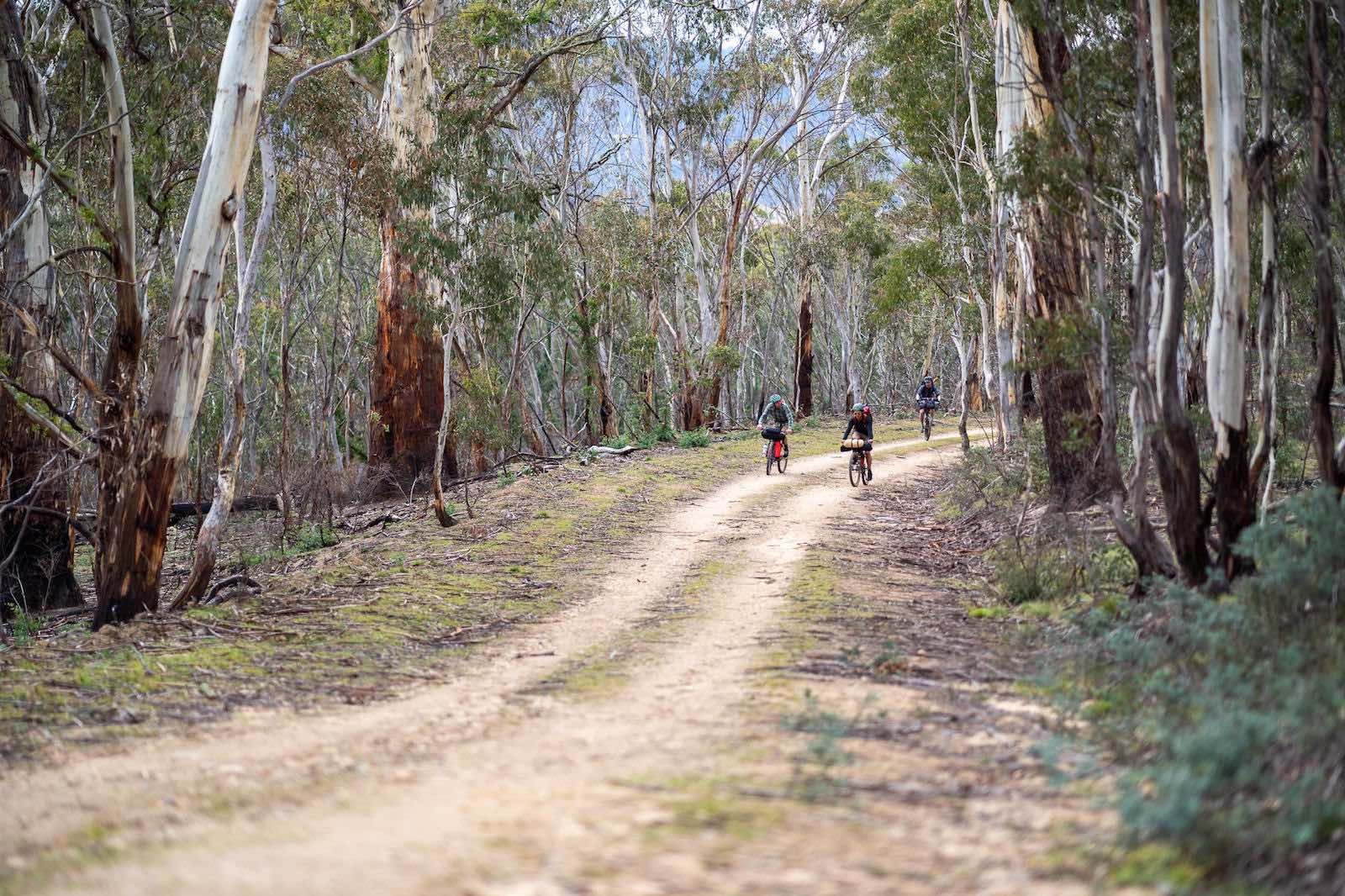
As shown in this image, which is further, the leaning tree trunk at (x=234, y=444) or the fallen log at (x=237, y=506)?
the fallen log at (x=237, y=506)

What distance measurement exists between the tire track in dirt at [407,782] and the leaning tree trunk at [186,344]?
3.20 m

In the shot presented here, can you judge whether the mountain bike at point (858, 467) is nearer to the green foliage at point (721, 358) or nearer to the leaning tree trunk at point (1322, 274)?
the green foliage at point (721, 358)

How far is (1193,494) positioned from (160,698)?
6.82 m

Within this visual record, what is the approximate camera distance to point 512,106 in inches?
1216

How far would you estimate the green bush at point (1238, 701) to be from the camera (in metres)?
3.71

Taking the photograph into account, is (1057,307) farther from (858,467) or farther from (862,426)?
(858,467)

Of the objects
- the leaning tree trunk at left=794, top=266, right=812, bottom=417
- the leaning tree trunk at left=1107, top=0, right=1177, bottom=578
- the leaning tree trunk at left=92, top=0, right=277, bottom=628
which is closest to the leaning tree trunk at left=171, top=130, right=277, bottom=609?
the leaning tree trunk at left=92, top=0, right=277, bottom=628

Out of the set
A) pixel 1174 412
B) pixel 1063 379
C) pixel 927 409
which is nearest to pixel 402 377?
pixel 1063 379

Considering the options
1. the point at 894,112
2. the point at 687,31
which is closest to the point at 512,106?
the point at 687,31

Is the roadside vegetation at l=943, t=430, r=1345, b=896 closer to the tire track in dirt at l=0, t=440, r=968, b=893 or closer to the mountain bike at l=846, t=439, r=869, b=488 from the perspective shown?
the tire track in dirt at l=0, t=440, r=968, b=893

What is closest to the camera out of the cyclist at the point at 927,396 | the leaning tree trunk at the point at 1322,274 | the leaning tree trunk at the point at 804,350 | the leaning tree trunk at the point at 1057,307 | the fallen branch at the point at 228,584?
the leaning tree trunk at the point at 1322,274

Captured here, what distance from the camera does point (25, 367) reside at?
13.4 metres

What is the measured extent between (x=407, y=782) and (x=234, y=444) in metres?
9.51

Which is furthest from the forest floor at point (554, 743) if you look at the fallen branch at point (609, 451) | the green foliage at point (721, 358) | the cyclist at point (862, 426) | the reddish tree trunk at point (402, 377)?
the green foliage at point (721, 358)
